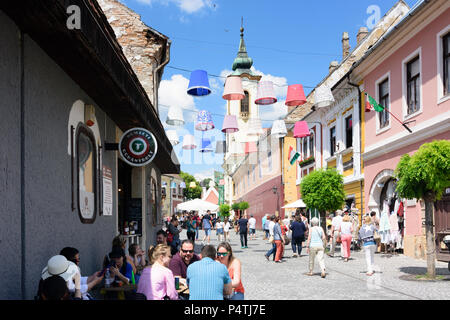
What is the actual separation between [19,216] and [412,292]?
25.0 ft

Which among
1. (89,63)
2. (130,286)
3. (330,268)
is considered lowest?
(330,268)

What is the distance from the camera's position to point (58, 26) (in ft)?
15.2

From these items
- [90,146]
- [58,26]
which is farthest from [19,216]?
[90,146]

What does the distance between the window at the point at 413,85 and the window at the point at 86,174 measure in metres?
11.6

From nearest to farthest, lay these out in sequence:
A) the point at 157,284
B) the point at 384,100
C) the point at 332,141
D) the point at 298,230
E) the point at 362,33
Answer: the point at 157,284, the point at 298,230, the point at 384,100, the point at 332,141, the point at 362,33

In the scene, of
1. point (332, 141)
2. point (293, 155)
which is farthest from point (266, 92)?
point (293, 155)

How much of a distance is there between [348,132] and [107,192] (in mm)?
16513

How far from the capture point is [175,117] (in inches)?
673

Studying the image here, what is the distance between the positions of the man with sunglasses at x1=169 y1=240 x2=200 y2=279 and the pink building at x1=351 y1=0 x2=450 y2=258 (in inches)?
390

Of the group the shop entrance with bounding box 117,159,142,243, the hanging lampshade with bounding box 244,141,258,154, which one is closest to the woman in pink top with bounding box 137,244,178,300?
the shop entrance with bounding box 117,159,142,243

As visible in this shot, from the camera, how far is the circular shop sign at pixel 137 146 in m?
9.05

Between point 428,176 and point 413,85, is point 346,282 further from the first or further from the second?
point 413,85

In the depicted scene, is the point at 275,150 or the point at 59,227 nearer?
the point at 59,227
